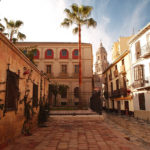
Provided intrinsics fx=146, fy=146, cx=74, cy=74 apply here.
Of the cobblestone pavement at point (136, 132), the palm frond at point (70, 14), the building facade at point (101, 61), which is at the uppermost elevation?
the building facade at point (101, 61)

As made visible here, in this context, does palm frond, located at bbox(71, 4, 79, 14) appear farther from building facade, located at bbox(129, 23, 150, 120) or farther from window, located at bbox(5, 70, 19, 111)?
window, located at bbox(5, 70, 19, 111)

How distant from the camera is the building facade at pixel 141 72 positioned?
554 inches

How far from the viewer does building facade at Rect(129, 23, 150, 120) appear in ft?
46.1

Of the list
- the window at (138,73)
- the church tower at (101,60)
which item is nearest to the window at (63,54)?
the window at (138,73)

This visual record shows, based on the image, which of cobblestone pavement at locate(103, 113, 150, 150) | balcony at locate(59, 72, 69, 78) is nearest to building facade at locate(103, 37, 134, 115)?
cobblestone pavement at locate(103, 113, 150, 150)

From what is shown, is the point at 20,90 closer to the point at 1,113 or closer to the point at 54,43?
the point at 1,113

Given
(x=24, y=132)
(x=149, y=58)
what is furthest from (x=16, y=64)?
(x=149, y=58)

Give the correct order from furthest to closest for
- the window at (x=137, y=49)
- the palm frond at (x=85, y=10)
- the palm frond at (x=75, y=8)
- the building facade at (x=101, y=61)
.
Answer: the building facade at (x=101, y=61) → the palm frond at (x=75, y=8) → the palm frond at (x=85, y=10) → the window at (x=137, y=49)

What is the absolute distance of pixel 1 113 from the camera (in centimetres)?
430

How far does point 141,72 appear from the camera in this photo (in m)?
15.0

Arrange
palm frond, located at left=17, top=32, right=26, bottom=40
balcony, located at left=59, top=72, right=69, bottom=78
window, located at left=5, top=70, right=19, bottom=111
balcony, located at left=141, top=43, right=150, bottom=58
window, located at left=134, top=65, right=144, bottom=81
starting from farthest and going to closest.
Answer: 1. balcony, located at left=59, top=72, right=69, bottom=78
2. palm frond, located at left=17, top=32, right=26, bottom=40
3. window, located at left=134, top=65, right=144, bottom=81
4. balcony, located at left=141, top=43, right=150, bottom=58
5. window, located at left=5, top=70, right=19, bottom=111

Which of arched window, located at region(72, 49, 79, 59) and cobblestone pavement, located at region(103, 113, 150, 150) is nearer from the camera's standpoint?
cobblestone pavement, located at region(103, 113, 150, 150)

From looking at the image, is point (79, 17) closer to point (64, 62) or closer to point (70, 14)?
point (70, 14)

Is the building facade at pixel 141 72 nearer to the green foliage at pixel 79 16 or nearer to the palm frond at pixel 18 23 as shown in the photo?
the green foliage at pixel 79 16
